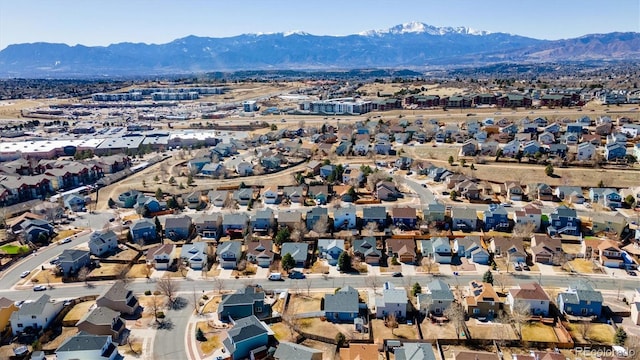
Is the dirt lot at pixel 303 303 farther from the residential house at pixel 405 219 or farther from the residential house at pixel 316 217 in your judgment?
the residential house at pixel 405 219

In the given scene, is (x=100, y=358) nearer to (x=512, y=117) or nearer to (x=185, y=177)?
(x=185, y=177)

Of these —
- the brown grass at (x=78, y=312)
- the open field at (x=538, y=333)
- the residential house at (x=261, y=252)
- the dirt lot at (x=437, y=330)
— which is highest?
the residential house at (x=261, y=252)

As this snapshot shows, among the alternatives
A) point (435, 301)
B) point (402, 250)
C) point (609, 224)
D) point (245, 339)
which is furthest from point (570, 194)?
point (245, 339)

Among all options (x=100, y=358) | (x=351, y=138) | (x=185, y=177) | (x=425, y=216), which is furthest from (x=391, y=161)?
(x=100, y=358)

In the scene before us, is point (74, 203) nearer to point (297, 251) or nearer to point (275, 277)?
point (297, 251)

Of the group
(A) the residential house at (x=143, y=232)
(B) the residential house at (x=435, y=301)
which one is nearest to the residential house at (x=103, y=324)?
(A) the residential house at (x=143, y=232)
